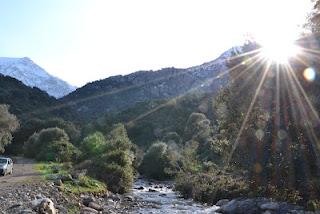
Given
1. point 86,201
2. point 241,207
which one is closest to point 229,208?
point 241,207

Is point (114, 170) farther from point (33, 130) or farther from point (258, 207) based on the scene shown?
point (33, 130)

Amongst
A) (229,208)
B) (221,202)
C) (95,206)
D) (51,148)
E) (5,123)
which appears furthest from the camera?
(51,148)

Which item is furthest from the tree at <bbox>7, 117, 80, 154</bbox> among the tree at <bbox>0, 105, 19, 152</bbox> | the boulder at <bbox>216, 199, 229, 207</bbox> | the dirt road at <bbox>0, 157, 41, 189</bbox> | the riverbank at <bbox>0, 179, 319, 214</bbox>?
the boulder at <bbox>216, 199, 229, 207</bbox>

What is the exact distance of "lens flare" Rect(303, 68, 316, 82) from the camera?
27.4 m

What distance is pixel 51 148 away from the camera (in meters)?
74.0

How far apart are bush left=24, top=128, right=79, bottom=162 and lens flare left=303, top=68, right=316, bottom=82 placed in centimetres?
4571

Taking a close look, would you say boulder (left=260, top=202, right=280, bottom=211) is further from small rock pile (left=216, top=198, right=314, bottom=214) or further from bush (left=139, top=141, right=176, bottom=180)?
bush (left=139, top=141, right=176, bottom=180)

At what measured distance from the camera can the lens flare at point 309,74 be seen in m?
27.4

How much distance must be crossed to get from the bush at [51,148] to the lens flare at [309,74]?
150ft

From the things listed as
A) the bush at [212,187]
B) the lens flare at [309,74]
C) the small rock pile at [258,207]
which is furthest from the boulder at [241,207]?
the lens flare at [309,74]

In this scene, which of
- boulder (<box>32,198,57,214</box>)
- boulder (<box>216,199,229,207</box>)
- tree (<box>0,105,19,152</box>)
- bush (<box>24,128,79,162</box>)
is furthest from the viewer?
bush (<box>24,128,79,162</box>)

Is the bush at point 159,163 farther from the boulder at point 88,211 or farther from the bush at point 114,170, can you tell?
the boulder at point 88,211

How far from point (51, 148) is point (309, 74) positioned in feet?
178

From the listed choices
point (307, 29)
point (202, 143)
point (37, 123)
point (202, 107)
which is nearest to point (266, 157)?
point (307, 29)
